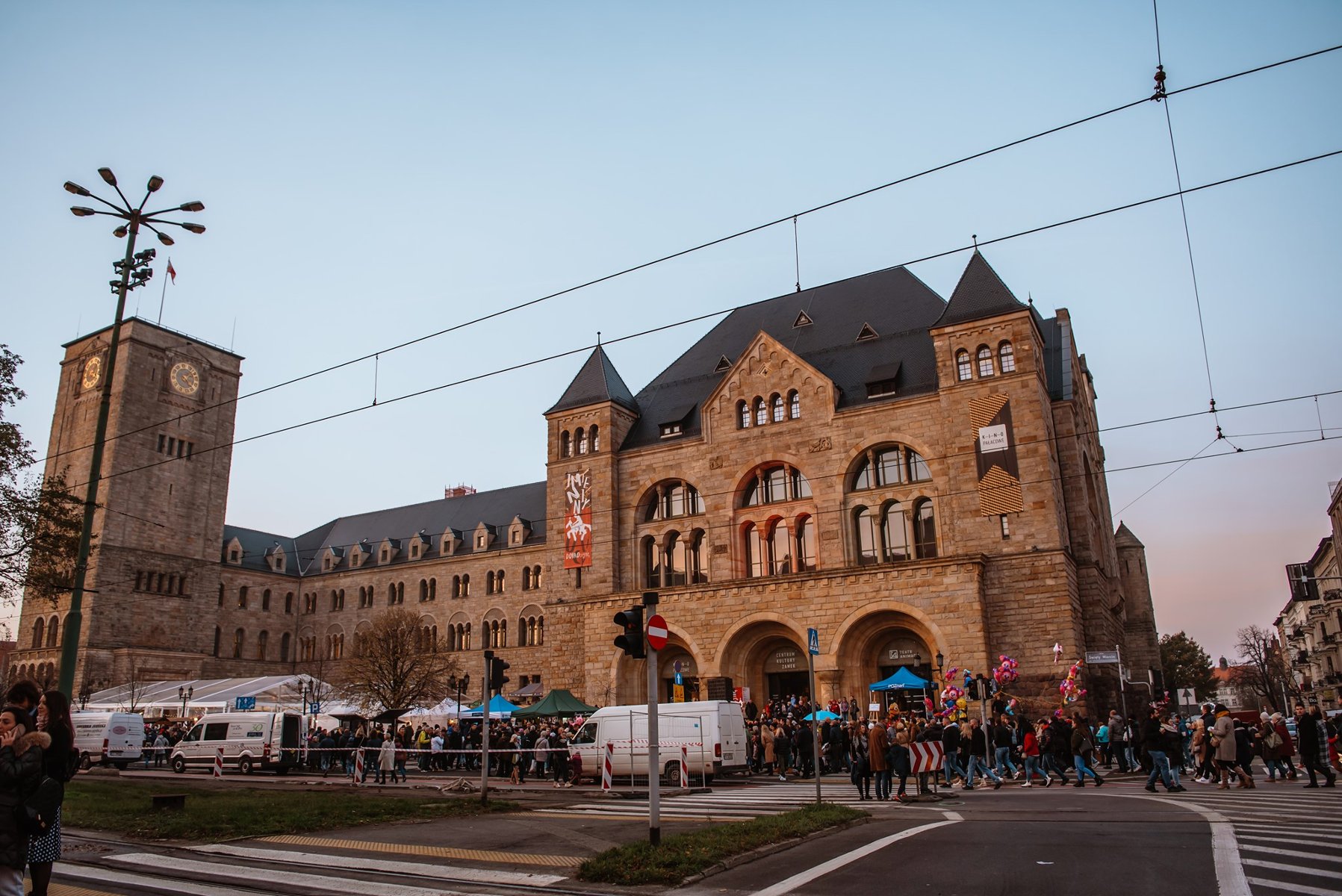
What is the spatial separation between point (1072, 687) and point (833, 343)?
18.8 metres

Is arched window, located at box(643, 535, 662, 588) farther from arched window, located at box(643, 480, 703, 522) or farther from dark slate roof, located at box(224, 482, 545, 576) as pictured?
dark slate roof, located at box(224, 482, 545, 576)

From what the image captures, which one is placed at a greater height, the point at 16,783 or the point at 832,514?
the point at 832,514

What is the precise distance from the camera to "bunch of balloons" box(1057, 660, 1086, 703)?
31.0 meters

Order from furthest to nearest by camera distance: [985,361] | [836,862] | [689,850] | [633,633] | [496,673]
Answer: [985,361] → [496,673] → [633,633] → [689,850] → [836,862]

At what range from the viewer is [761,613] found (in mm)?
37812

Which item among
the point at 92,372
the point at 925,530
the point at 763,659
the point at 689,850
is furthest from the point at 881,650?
the point at 92,372

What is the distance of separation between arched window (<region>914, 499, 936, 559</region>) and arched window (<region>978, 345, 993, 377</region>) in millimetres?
5352

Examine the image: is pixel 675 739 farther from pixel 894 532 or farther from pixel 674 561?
pixel 674 561

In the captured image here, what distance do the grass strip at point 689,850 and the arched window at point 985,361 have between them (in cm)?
2589

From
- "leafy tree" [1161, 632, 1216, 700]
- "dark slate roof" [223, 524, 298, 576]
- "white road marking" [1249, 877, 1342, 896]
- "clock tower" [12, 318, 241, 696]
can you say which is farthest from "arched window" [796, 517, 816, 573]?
"leafy tree" [1161, 632, 1216, 700]

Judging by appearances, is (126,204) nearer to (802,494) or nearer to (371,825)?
(371,825)

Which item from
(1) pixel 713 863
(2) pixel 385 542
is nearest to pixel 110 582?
(2) pixel 385 542

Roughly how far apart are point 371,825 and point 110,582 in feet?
178

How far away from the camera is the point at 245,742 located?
33844mm
